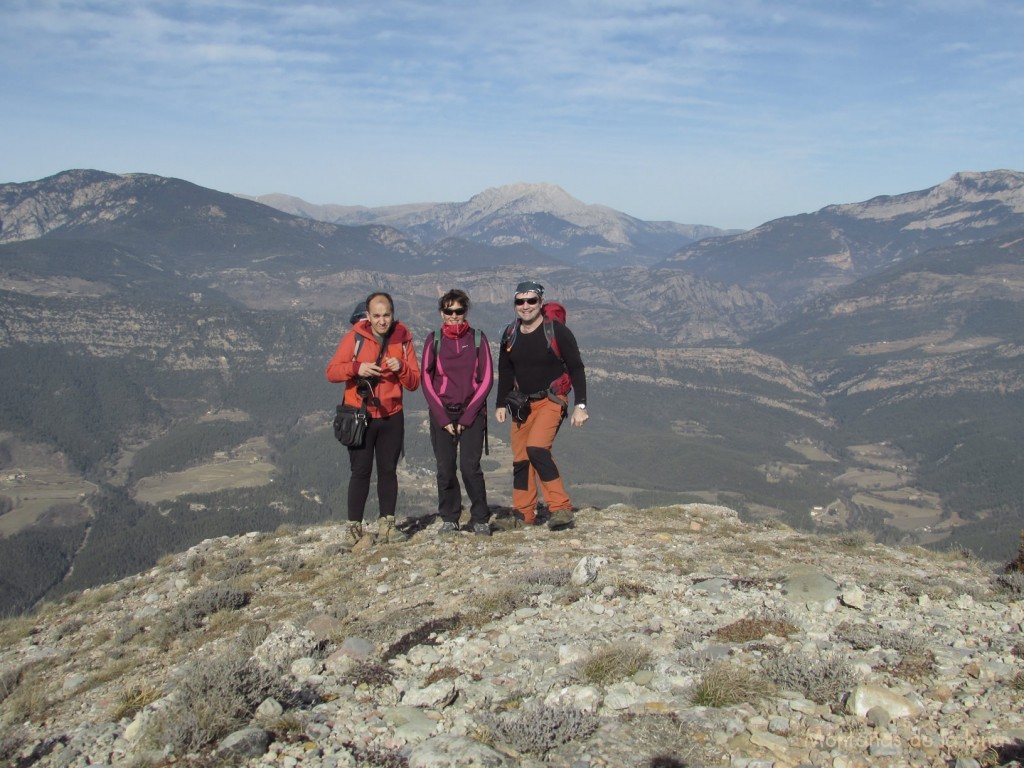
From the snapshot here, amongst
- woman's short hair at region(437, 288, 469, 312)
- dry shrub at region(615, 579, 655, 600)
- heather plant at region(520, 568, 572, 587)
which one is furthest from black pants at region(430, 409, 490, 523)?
dry shrub at region(615, 579, 655, 600)

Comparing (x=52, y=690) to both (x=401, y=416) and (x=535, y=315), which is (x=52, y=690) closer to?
(x=401, y=416)

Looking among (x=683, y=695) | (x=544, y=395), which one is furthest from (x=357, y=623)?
(x=544, y=395)

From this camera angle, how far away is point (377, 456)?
11938 mm

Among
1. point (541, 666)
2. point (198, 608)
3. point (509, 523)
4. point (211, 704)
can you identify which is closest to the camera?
point (211, 704)

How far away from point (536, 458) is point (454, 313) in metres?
2.96

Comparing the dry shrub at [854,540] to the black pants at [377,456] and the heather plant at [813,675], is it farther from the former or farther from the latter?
the black pants at [377,456]

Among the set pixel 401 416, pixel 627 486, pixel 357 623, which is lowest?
pixel 627 486

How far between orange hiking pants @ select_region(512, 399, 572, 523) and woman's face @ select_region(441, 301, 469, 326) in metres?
2.01

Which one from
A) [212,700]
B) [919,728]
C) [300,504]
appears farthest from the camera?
[300,504]

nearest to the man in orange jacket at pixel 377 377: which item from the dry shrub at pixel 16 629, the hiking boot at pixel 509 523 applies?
the hiking boot at pixel 509 523

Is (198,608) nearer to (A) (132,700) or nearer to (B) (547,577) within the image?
(A) (132,700)

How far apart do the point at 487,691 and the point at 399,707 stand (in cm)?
78

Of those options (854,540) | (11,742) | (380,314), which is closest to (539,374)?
(380,314)

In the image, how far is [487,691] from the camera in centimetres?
613
